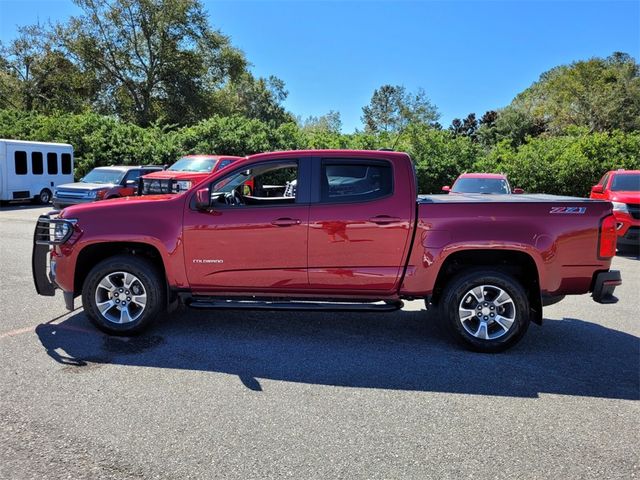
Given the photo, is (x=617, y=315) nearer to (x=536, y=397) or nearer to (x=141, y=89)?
(x=536, y=397)

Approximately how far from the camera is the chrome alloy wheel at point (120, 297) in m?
5.24

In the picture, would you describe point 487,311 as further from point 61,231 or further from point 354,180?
point 61,231

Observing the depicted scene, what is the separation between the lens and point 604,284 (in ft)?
16.2

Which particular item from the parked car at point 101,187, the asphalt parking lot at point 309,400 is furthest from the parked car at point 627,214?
the parked car at point 101,187

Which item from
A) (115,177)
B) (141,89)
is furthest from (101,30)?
(115,177)

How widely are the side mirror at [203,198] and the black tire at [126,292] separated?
0.85 meters

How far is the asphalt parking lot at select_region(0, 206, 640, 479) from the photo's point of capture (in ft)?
10.2

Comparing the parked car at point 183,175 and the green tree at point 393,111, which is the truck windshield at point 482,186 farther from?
the green tree at point 393,111

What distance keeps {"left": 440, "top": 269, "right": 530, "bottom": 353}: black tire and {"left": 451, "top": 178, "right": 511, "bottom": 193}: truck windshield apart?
8.93 m

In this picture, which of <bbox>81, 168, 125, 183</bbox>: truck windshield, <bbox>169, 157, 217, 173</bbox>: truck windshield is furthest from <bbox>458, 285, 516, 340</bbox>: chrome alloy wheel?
<bbox>81, 168, 125, 183</bbox>: truck windshield

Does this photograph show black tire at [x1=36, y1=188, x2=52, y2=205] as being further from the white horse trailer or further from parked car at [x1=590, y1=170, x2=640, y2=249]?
parked car at [x1=590, y1=170, x2=640, y2=249]

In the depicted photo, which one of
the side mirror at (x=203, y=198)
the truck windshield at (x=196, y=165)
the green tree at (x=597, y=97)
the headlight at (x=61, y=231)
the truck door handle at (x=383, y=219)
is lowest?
the headlight at (x=61, y=231)

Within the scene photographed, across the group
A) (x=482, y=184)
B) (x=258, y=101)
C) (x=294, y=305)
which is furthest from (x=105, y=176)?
(x=258, y=101)

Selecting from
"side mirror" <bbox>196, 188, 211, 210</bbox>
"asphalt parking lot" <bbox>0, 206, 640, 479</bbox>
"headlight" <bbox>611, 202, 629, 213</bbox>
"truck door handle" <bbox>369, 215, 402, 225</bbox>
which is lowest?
"asphalt parking lot" <bbox>0, 206, 640, 479</bbox>
